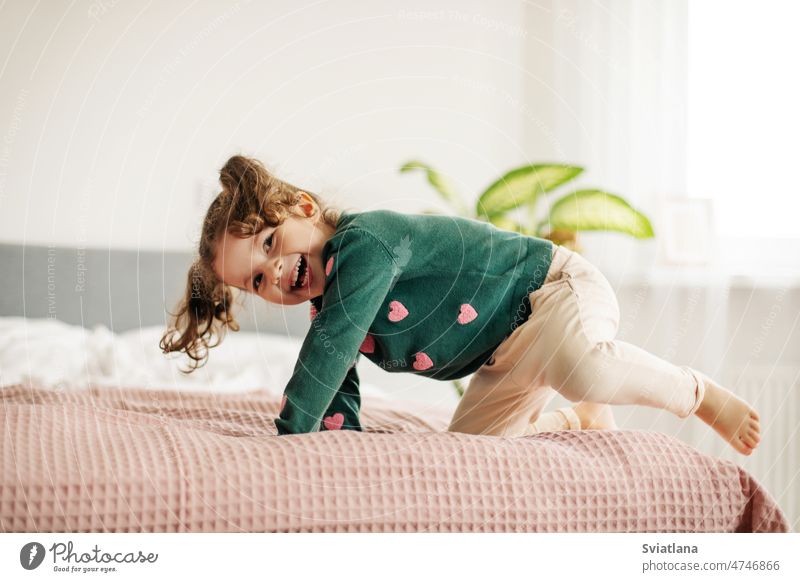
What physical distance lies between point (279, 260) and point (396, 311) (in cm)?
13

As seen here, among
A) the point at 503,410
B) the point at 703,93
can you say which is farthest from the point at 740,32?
the point at 503,410

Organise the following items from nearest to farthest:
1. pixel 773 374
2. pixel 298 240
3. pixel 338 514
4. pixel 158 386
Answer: pixel 338 514
pixel 298 240
pixel 158 386
pixel 773 374

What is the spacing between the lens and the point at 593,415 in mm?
962

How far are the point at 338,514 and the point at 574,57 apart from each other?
3.18ft

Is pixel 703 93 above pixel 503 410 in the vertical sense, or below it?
above

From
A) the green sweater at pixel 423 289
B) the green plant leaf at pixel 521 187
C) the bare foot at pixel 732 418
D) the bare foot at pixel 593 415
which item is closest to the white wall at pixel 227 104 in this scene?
the green plant leaf at pixel 521 187

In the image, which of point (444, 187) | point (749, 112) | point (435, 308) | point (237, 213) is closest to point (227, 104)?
point (444, 187)

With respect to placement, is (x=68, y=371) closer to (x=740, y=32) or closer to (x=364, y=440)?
(x=364, y=440)

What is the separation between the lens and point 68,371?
3.85ft

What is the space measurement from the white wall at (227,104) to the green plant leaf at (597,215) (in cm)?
12

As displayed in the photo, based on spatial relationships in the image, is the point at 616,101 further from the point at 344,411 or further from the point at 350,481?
the point at 350,481

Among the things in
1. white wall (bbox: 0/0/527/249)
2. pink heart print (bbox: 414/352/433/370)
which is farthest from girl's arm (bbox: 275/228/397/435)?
white wall (bbox: 0/0/527/249)

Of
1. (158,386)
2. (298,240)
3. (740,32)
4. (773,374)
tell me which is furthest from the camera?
(773,374)

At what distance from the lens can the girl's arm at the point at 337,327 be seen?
0.73 m
